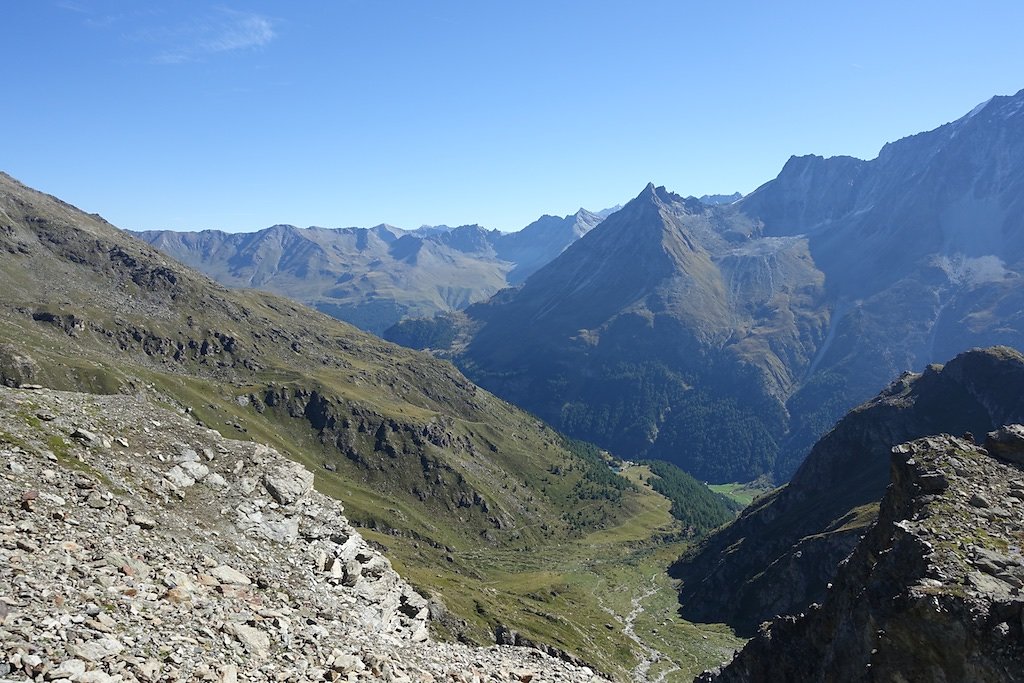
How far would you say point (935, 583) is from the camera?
27.7 m

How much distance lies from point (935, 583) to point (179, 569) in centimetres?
3305

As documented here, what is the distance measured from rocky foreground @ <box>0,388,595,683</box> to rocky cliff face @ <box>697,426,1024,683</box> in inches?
657

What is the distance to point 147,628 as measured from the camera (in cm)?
2291

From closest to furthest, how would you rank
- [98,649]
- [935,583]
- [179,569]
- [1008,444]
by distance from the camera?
[98,649] → [935,583] → [179,569] → [1008,444]

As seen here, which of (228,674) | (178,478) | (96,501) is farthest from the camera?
(178,478)

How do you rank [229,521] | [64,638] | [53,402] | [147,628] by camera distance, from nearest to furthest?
[64,638] < [147,628] < [229,521] < [53,402]

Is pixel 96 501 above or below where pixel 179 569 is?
above

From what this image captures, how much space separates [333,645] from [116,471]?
16.7 metres

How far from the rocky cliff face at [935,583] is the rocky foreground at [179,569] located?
657 inches

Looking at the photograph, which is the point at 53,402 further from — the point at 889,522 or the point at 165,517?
the point at 889,522

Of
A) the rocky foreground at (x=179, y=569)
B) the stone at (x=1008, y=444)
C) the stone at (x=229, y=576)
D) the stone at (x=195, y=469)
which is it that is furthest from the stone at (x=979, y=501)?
the stone at (x=195, y=469)

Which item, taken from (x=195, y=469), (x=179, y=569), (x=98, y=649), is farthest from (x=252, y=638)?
(x=195, y=469)

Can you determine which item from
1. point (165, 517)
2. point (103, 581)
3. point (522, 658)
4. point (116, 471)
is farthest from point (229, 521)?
point (522, 658)

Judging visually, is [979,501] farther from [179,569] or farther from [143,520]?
[143,520]
